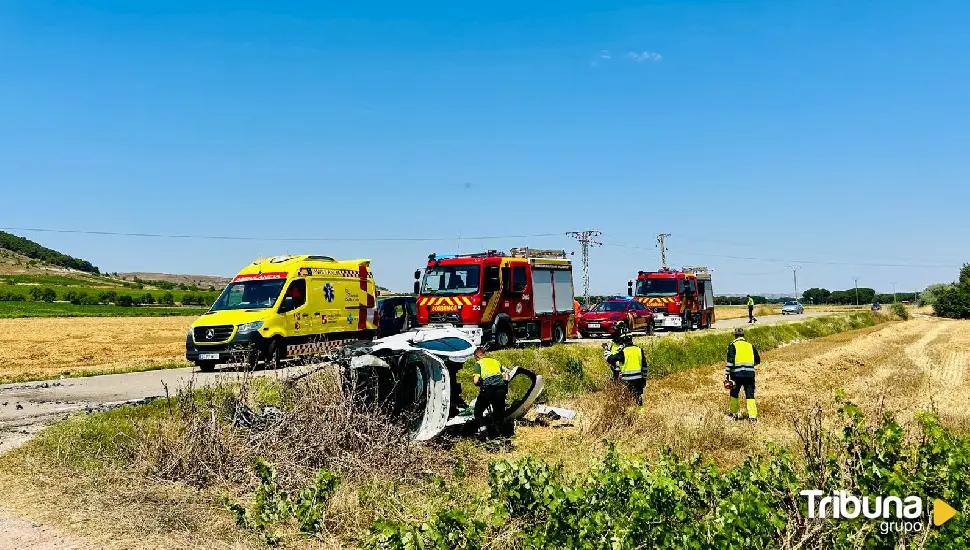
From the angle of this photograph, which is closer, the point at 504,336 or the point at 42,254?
the point at 504,336

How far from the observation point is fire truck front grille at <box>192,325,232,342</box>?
16312 mm

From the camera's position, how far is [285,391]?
9.01 meters

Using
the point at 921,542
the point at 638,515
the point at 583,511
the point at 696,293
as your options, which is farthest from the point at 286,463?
the point at 696,293

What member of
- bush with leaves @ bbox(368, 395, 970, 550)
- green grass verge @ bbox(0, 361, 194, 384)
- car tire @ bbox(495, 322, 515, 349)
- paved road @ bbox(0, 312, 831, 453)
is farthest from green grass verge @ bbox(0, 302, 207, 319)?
bush with leaves @ bbox(368, 395, 970, 550)

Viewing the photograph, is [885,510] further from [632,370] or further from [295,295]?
[295,295]

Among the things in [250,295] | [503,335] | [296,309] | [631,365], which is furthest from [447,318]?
[631,365]

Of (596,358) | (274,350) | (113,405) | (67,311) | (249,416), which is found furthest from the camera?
(67,311)

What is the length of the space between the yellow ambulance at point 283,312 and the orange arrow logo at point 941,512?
1273 cm

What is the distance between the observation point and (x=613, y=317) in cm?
2805

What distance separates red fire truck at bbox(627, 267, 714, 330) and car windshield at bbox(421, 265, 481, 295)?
14028 millimetres

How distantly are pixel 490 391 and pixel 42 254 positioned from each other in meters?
130

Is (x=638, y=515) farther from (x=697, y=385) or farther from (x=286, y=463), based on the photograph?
(x=697, y=385)

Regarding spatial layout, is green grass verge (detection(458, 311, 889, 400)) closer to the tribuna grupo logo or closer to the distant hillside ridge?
the tribuna grupo logo

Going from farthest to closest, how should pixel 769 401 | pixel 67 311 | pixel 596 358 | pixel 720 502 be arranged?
pixel 67 311 < pixel 596 358 < pixel 769 401 < pixel 720 502
